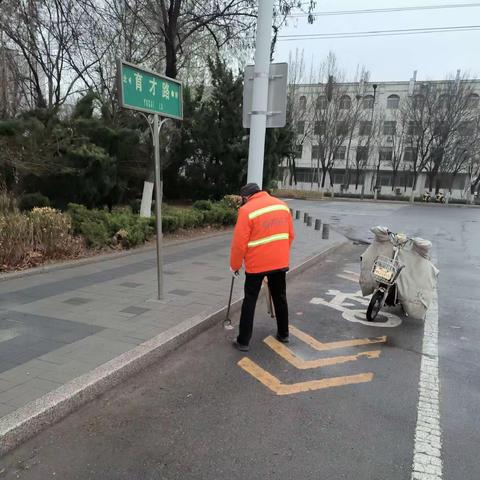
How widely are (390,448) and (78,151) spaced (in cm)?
1003

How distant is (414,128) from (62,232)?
42.6 metres

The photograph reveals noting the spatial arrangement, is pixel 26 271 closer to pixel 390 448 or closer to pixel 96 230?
pixel 96 230

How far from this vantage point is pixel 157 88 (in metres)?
5.75

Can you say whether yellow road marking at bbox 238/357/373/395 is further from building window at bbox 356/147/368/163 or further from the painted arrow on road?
building window at bbox 356/147/368/163

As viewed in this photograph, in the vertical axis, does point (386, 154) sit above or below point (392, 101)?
below

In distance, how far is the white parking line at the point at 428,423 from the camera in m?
2.92

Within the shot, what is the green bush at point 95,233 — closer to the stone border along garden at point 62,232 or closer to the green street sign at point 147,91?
the stone border along garden at point 62,232

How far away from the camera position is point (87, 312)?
217 inches

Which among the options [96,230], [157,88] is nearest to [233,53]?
[96,230]

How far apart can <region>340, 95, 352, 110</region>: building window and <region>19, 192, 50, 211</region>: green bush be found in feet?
124

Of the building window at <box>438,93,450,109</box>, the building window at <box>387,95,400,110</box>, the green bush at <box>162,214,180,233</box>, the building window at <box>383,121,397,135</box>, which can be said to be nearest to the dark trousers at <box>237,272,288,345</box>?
the green bush at <box>162,214,180,233</box>

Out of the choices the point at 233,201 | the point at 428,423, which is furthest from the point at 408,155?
the point at 428,423

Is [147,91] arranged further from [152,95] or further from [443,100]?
[443,100]

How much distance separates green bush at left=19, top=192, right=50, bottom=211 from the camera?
10791 mm
